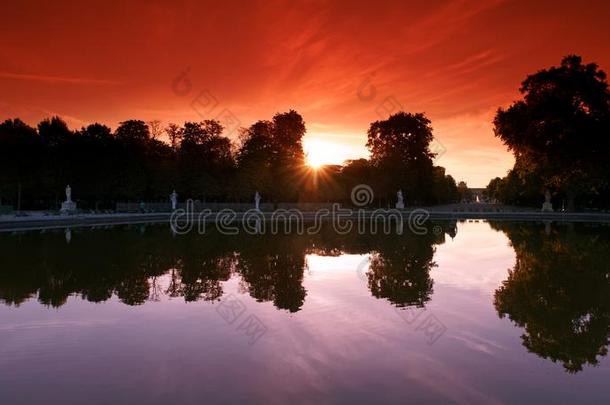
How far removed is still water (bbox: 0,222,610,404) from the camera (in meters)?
6.05

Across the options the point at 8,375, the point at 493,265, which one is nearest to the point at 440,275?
the point at 493,265

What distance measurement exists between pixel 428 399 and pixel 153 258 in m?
14.0

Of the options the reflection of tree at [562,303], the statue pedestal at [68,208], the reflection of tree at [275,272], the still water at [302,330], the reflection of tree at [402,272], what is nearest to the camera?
the still water at [302,330]

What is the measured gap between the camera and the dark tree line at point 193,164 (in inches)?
2077

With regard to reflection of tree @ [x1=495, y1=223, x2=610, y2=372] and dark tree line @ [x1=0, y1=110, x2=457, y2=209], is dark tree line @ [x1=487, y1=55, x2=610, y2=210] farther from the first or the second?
reflection of tree @ [x1=495, y1=223, x2=610, y2=372]

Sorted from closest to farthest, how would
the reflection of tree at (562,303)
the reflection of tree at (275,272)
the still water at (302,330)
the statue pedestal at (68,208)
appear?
the still water at (302,330) < the reflection of tree at (562,303) < the reflection of tree at (275,272) < the statue pedestal at (68,208)

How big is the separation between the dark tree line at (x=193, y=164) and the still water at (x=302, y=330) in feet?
128

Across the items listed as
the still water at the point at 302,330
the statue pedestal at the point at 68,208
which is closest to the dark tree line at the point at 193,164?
the statue pedestal at the point at 68,208

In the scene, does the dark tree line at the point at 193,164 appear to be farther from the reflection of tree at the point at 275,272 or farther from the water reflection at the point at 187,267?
the reflection of tree at the point at 275,272

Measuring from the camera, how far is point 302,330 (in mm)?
8664

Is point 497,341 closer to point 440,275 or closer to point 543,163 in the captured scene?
point 440,275

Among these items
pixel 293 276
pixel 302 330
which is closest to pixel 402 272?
pixel 293 276

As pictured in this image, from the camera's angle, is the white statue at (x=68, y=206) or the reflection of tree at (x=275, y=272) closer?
the reflection of tree at (x=275, y=272)

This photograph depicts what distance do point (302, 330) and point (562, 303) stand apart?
6.05m
